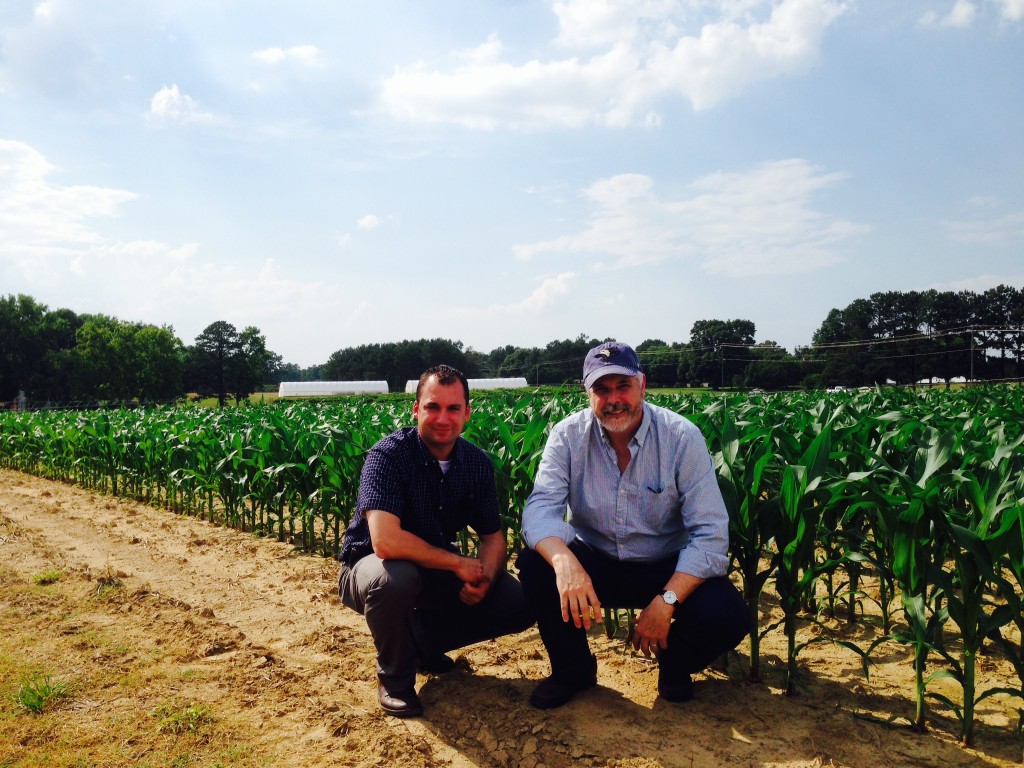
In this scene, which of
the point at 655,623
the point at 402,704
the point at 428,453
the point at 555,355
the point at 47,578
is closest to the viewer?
the point at 655,623

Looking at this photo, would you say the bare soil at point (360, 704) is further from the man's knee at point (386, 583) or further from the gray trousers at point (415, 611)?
the man's knee at point (386, 583)

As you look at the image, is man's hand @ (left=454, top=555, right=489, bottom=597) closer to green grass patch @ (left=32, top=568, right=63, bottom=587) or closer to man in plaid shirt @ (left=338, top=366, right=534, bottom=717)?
man in plaid shirt @ (left=338, top=366, right=534, bottom=717)

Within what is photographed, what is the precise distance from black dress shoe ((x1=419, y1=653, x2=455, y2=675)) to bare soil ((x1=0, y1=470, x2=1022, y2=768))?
5 centimetres

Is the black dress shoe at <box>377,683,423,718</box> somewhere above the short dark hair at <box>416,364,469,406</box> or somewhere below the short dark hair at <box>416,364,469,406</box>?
below

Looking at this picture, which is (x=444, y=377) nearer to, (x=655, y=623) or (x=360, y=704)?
(x=655, y=623)

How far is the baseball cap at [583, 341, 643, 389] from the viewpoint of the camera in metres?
3.18

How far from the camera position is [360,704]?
3.32 m

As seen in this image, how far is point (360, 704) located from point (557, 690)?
0.99m

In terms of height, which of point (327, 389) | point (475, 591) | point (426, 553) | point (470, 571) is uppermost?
point (327, 389)

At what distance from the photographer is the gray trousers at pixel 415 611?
10.5ft

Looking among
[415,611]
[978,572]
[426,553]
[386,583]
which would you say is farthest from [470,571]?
[978,572]

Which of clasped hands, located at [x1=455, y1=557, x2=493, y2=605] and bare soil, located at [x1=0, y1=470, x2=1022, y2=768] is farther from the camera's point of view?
clasped hands, located at [x1=455, y1=557, x2=493, y2=605]

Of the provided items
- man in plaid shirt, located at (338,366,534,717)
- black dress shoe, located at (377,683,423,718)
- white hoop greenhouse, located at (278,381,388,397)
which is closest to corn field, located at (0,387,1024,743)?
man in plaid shirt, located at (338,366,534,717)

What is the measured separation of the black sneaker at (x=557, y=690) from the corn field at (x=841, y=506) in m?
0.93
